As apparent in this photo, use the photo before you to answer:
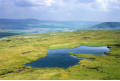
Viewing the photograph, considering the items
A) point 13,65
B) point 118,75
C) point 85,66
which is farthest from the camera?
point 13,65

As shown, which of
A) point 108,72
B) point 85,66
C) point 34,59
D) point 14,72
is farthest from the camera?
point 34,59

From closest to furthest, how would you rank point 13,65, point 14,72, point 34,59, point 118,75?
point 118,75, point 14,72, point 13,65, point 34,59

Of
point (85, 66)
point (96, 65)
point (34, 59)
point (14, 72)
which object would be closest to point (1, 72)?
point (14, 72)

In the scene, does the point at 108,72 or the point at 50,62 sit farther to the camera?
the point at 50,62

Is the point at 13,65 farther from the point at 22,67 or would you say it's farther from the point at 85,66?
the point at 85,66

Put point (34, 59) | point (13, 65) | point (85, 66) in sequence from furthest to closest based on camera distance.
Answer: point (34, 59) < point (13, 65) < point (85, 66)

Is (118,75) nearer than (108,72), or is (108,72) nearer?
(118,75)

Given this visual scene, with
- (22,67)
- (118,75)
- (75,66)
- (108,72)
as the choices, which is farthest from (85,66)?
(22,67)

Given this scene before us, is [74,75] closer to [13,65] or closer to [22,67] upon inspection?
[22,67]
